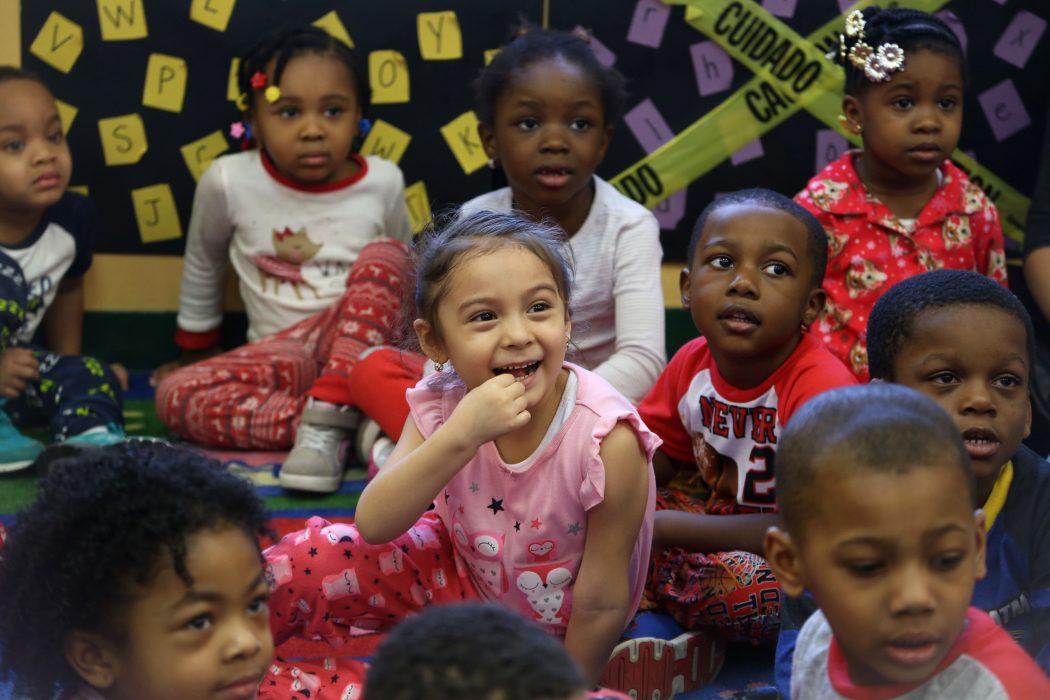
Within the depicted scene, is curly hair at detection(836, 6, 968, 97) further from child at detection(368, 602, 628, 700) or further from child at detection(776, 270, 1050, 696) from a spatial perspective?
child at detection(368, 602, 628, 700)

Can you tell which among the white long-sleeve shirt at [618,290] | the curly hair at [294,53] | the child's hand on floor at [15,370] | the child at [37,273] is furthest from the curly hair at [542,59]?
the child's hand on floor at [15,370]

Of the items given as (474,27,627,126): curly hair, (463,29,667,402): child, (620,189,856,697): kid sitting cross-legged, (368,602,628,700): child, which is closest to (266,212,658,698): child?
(620,189,856,697): kid sitting cross-legged

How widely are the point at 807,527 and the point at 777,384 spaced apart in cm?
71

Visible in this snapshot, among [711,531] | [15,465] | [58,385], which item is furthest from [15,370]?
[711,531]

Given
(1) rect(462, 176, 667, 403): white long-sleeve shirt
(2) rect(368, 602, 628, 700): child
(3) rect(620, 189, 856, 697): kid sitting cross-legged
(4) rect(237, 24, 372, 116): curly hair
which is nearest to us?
(2) rect(368, 602, 628, 700): child

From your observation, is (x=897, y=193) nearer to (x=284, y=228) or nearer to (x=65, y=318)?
(x=284, y=228)

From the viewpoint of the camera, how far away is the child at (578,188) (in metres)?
2.41

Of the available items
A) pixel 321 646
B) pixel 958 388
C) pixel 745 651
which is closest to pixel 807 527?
pixel 958 388

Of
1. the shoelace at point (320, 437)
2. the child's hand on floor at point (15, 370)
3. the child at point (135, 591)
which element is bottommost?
the shoelace at point (320, 437)

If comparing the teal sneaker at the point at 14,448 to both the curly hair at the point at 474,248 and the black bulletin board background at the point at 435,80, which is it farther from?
the curly hair at the point at 474,248

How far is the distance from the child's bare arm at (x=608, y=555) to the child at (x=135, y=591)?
43 cm

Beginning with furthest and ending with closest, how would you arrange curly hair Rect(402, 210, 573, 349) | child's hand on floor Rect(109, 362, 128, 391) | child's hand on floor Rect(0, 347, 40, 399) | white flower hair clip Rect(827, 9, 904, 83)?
child's hand on floor Rect(109, 362, 128, 391), child's hand on floor Rect(0, 347, 40, 399), white flower hair clip Rect(827, 9, 904, 83), curly hair Rect(402, 210, 573, 349)

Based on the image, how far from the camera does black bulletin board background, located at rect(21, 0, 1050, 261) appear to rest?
288 centimetres

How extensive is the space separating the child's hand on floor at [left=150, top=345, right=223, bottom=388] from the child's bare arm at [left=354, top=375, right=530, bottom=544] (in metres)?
1.49
